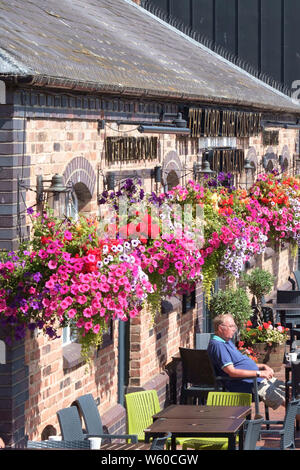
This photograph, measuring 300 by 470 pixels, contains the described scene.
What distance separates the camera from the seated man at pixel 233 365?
40.7ft

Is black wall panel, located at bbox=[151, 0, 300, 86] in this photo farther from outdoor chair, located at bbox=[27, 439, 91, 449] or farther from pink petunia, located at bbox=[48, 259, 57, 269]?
outdoor chair, located at bbox=[27, 439, 91, 449]

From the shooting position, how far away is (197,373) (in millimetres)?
13438

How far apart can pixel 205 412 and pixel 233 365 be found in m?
2.07

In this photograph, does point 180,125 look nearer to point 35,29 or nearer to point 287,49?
point 35,29

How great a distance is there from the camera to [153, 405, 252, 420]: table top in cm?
1035

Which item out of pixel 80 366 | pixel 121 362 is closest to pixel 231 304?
pixel 121 362

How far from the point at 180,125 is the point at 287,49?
15214 millimetres

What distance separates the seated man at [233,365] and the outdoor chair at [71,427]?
2.75 meters

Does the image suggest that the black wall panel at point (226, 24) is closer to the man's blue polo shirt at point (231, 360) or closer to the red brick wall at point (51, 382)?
the man's blue polo shirt at point (231, 360)

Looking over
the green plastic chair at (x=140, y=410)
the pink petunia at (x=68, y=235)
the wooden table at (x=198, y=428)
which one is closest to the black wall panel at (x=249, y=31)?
the green plastic chair at (x=140, y=410)

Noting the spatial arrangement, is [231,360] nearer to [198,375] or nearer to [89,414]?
[198,375]
